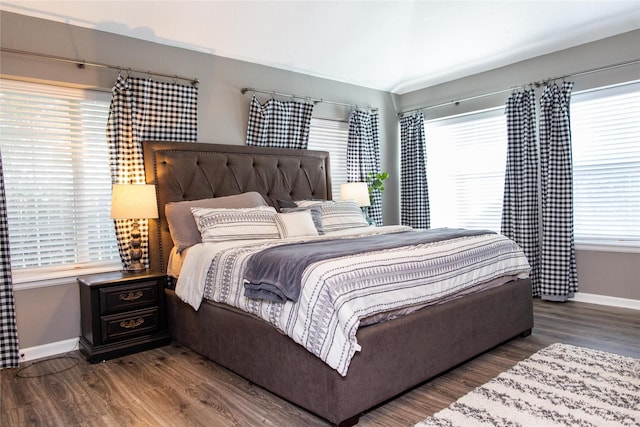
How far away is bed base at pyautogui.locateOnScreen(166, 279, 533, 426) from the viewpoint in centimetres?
211

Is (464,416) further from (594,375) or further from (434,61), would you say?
(434,61)

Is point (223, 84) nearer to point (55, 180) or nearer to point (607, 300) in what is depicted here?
point (55, 180)

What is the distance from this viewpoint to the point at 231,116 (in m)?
4.24

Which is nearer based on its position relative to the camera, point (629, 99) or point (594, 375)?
point (594, 375)

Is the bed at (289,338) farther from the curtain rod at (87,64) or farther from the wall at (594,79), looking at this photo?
the wall at (594,79)

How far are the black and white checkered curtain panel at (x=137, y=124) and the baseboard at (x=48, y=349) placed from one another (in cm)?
70

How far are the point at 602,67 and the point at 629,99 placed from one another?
371 mm

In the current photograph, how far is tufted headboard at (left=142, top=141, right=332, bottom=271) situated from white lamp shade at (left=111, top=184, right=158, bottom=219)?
316 mm

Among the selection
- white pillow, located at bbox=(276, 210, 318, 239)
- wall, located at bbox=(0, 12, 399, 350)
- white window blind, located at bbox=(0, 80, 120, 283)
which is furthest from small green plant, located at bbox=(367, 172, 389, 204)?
white window blind, located at bbox=(0, 80, 120, 283)

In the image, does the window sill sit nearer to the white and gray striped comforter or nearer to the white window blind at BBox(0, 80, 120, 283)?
the white and gray striped comforter

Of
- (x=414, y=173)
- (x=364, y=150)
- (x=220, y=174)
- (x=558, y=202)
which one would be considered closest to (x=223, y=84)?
(x=220, y=174)

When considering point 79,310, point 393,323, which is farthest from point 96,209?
point 393,323

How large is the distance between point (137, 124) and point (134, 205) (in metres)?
0.75

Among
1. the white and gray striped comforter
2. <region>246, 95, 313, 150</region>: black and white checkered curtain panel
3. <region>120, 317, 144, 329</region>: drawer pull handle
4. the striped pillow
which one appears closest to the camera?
the white and gray striped comforter
